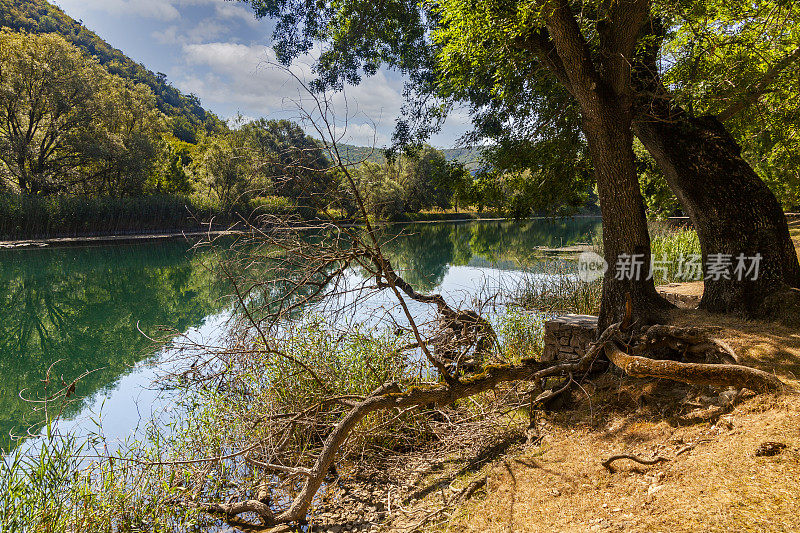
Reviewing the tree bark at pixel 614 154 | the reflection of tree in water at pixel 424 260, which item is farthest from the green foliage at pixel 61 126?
the tree bark at pixel 614 154

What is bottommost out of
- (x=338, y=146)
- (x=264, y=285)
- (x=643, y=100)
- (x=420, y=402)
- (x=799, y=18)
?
(x=420, y=402)

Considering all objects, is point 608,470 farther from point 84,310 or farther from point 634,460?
point 84,310

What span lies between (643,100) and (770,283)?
244 cm

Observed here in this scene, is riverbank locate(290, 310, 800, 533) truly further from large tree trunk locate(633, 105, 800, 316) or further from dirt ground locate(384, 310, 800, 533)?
large tree trunk locate(633, 105, 800, 316)

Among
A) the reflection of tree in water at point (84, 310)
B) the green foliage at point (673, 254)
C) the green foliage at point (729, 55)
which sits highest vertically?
the green foliage at point (729, 55)

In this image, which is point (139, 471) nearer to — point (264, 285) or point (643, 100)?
point (264, 285)

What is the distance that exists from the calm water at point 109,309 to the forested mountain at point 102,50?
1814 inches

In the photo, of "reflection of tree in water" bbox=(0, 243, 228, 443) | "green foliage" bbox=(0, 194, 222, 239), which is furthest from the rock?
"green foliage" bbox=(0, 194, 222, 239)

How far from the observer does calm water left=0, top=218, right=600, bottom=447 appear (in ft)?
19.3

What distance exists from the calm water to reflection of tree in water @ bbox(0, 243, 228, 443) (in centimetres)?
2

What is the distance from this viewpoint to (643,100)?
17.3ft

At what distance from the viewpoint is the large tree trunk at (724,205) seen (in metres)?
4.45

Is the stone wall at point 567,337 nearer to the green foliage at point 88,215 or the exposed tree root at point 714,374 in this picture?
the exposed tree root at point 714,374

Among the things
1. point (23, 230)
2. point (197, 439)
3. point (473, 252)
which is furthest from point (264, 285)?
point (23, 230)
